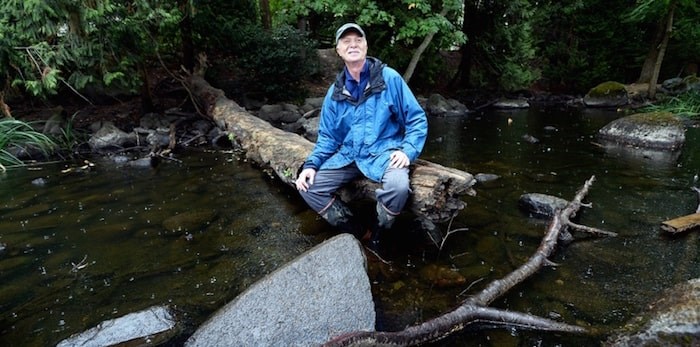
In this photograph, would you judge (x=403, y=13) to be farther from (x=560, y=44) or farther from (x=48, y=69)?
(x=560, y=44)

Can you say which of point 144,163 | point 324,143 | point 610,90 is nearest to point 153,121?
point 144,163

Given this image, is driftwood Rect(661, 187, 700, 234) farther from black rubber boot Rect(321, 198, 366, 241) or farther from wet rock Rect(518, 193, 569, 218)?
black rubber boot Rect(321, 198, 366, 241)

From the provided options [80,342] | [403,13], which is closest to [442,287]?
[80,342]

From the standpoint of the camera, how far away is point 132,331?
2748 mm

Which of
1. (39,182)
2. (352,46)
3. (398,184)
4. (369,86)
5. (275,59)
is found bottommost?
(39,182)

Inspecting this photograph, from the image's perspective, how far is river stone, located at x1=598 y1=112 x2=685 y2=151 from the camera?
8.16 metres

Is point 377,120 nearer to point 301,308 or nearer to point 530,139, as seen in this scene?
point 301,308

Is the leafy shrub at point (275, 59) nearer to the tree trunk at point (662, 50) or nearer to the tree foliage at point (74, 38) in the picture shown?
the tree foliage at point (74, 38)

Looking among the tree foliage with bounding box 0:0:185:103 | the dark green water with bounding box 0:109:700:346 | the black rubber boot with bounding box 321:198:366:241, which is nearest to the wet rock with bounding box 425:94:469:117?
the dark green water with bounding box 0:109:700:346

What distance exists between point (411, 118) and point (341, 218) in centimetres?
117

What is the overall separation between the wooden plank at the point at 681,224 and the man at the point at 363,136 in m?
2.63

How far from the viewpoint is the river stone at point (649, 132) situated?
8.16 meters

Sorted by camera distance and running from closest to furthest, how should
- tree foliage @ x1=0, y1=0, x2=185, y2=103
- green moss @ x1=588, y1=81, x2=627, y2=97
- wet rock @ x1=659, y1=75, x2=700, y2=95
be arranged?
tree foliage @ x1=0, y1=0, x2=185, y2=103, wet rock @ x1=659, y1=75, x2=700, y2=95, green moss @ x1=588, y1=81, x2=627, y2=97

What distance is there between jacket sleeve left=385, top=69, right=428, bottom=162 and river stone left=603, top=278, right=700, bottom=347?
1.91 m
